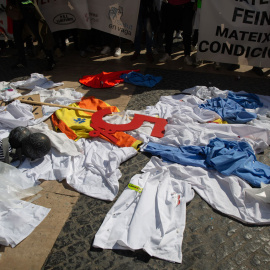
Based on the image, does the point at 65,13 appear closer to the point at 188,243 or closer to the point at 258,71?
the point at 258,71

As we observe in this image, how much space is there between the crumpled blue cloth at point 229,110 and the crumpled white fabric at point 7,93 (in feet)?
11.4

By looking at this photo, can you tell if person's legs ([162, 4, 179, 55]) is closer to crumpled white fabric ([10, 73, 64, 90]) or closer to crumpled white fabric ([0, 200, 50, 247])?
crumpled white fabric ([10, 73, 64, 90])

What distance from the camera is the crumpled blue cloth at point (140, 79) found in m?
4.91

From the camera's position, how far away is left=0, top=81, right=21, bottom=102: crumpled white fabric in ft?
14.9

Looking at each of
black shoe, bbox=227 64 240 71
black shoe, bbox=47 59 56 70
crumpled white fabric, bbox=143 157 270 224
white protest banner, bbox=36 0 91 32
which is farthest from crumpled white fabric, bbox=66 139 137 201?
white protest banner, bbox=36 0 91 32

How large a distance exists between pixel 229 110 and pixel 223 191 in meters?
1.70

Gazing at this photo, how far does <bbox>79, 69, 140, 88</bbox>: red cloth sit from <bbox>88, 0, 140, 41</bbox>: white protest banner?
4.21 ft

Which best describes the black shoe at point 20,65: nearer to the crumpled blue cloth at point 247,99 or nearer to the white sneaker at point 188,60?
the white sneaker at point 188,60

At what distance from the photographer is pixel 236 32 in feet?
16.7

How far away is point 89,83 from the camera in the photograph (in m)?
5.04

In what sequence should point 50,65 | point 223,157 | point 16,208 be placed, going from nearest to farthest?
point 16,208, point 223,157, point 50,65

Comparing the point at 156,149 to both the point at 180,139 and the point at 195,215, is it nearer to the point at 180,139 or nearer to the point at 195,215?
the point at 180,139

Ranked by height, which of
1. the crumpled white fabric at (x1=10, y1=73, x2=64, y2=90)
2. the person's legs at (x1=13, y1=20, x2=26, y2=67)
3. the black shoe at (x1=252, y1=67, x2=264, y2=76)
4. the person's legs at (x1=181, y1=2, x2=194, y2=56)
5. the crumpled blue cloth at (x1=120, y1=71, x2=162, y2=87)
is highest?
the person's legs at (x1=181, y1=2, x2=194, y2=56)

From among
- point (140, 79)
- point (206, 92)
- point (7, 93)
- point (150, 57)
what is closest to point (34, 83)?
point (7, 93)
